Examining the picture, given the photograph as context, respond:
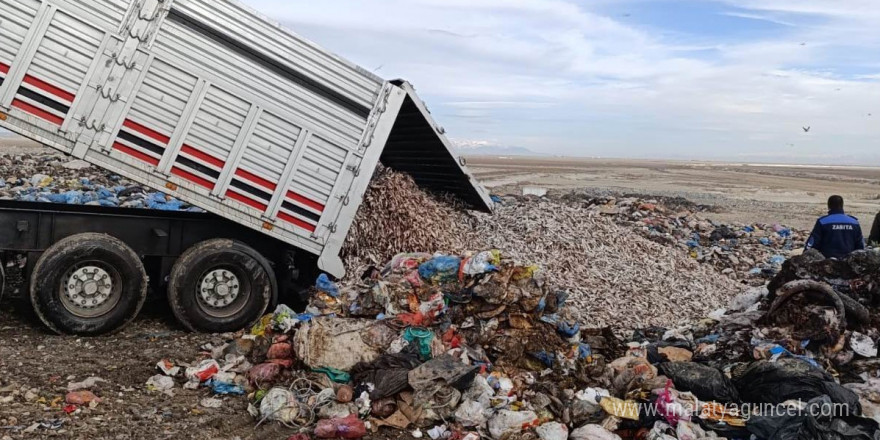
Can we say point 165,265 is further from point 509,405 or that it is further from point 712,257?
point 712,257

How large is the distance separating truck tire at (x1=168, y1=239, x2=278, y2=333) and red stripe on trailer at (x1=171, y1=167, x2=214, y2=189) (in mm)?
610

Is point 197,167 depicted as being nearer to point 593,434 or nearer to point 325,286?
point 325,286

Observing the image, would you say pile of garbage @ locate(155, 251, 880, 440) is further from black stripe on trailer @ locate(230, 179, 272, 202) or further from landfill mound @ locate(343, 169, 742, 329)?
black stripe on trailer @ locate(230, 179, 272, 202)

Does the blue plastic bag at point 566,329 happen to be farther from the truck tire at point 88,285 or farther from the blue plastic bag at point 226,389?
the truck tire at point 88,285

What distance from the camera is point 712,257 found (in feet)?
40.8

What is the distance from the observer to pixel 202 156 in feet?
20.9

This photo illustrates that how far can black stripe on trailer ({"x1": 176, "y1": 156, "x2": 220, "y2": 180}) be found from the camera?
6.29m

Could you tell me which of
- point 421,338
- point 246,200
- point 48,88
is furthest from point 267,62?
point 421,338

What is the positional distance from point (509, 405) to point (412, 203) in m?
3.49

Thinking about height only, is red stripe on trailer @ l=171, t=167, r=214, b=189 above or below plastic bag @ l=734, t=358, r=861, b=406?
below

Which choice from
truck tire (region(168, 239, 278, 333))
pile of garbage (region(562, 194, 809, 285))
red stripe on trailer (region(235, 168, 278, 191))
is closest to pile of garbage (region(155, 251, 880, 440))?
truck tire (region(168, 239, 278, 333))

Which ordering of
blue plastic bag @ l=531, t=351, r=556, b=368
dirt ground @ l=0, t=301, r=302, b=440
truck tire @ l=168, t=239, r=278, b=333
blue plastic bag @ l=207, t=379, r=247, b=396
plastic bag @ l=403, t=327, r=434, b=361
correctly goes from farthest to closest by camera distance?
1. truck tire @ l=168, t=239, r=278, b=333
2. blue plastic bag @ l=531, t=351, r=556, b=368
3. plastic bag @ l=403, t=327, r=434, b=361
4. blue plastic bag @ l=207, t=379, r=247, b=396
5. dirt ground @ l=0, t=301, r=302, b=440

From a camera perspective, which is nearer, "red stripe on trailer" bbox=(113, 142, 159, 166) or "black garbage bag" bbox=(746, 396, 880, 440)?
"black garbage bag" bbox=(746, 396, 880, 440)

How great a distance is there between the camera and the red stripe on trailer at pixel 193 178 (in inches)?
247
